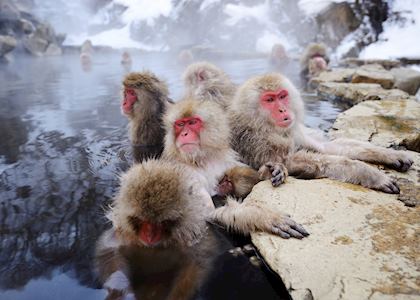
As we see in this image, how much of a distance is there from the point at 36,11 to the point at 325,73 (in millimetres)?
31975

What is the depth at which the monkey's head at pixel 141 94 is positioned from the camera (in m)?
4.15

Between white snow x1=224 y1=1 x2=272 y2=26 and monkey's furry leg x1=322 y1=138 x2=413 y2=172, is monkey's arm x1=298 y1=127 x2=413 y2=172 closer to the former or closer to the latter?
monkey's furry leg x1=322 y1=138 x2=413 y2=172

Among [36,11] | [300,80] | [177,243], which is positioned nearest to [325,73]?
[300,80]

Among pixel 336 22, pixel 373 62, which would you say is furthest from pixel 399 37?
pixel 336 22

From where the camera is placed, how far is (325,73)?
808 cm

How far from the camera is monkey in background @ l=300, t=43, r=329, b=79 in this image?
342 inches

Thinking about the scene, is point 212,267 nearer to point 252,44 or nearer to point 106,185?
point 106,185

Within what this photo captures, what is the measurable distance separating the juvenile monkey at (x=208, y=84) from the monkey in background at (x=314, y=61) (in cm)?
511

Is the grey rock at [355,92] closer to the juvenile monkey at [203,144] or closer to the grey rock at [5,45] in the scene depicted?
the juvenile monkey at [203,144]

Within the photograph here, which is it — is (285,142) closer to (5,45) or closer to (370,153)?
(370,153)

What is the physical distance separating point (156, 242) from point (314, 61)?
303 inches

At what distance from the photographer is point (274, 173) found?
2.63 metres

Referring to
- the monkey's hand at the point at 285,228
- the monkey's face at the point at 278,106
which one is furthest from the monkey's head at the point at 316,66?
the monkey's hand at the point at 285,228

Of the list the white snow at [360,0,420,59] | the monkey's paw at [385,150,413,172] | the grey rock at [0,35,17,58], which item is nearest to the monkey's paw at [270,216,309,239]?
the monkey's paw at [385,150,413,172]
